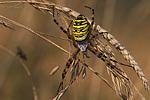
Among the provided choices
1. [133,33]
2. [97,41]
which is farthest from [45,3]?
[133,33]

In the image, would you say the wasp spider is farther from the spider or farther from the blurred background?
the blurred background

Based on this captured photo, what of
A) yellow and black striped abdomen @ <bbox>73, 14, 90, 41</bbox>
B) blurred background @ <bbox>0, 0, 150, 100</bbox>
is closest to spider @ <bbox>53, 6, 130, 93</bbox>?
yellow and black striped abdomen @ <bbox>73, 14, 90, 41</bbox>

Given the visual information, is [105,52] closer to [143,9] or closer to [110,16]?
[110,16]

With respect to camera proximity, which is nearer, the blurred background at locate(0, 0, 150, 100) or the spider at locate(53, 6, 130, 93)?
the spider at locate(53, 6, 130, 93)

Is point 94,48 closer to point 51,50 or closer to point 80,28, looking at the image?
point 80,28

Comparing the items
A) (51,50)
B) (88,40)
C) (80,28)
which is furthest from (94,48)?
(51,50)
